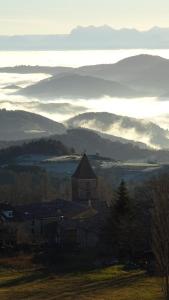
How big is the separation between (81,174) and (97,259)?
33.1 meters

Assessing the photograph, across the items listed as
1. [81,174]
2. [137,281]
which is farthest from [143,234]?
[81,174]

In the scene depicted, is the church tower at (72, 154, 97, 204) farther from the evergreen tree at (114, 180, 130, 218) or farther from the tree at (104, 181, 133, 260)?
the evergreen tree at (114, 180, 130, 218)

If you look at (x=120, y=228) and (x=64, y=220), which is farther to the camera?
(x=64, y=220)

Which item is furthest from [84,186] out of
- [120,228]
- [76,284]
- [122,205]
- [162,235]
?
[162,235]

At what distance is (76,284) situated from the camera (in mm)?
61812

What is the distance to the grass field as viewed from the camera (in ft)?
186

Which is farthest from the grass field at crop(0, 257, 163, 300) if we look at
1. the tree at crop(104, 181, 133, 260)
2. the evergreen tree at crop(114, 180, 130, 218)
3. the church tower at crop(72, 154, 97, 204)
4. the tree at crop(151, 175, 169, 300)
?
the church tower at crop(72, 154, 97, 204)

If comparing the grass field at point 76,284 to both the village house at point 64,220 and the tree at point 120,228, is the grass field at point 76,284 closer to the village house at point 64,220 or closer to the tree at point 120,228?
the tree at point 120,228

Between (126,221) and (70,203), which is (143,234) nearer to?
(126,221)

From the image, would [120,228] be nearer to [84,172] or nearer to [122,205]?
[122,205]

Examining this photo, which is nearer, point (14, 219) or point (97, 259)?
point (97, 259)

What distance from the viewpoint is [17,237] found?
273 ft

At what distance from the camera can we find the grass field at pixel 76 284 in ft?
186

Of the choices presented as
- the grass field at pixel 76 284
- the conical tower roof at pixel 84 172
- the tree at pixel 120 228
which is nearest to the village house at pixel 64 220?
the conical tower roof at pixel 84 172
